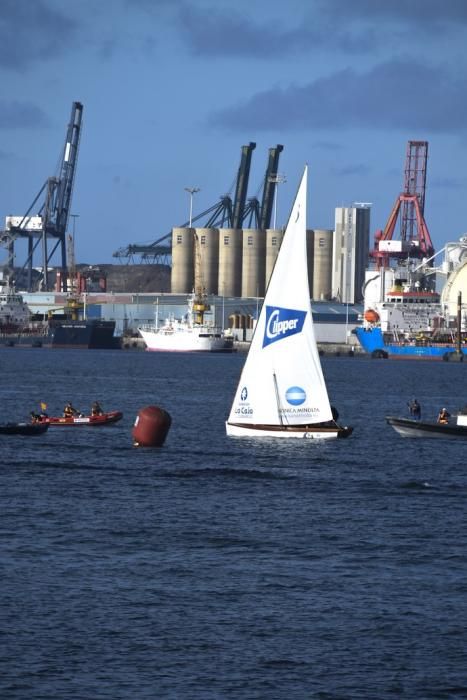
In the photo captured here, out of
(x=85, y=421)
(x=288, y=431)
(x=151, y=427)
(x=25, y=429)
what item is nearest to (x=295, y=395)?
(x=288, y=431)

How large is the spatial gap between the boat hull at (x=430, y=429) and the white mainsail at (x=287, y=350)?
7.74m

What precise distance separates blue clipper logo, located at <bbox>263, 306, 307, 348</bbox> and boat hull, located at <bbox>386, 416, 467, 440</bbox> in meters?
9.60

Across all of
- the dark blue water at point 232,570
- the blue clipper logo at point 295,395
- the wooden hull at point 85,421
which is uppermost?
the blue clipper logo at point 295,395

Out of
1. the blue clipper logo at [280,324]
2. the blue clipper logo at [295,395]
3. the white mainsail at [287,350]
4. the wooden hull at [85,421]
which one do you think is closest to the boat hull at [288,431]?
the white mainsail at [287,350]

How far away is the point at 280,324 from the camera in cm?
5928

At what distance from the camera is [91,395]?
103 meters

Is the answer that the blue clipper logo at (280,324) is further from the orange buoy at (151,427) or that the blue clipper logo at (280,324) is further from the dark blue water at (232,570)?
the orange buoy at (151,427)

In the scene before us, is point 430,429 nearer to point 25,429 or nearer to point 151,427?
point 151,427

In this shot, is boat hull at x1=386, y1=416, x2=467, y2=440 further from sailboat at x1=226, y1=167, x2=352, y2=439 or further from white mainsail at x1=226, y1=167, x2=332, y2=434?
white mainsail at x1=226, y1=167, x2=332, y2=434

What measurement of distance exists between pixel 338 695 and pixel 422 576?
29.8ft

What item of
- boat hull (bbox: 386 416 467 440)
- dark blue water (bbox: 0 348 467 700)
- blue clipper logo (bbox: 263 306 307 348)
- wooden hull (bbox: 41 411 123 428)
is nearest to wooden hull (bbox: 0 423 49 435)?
dark blue water (bbox: 0 348 467 700)

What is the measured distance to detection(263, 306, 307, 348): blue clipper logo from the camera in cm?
5925

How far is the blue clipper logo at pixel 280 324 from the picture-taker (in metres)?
59.2

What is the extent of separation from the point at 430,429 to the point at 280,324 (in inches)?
412
